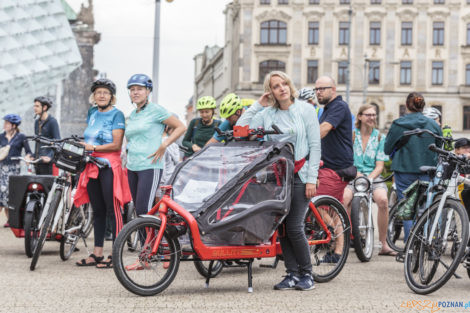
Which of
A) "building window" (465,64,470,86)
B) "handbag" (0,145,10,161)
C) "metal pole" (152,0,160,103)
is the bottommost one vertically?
"handbag" (0,145,10,161)

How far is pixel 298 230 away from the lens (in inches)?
284

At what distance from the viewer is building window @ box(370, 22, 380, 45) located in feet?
238

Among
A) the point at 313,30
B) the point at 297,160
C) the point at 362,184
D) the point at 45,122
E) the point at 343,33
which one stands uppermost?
the point at 313,30

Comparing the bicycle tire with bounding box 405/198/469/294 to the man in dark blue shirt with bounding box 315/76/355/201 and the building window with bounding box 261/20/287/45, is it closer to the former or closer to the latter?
the man in dark blue shirt with bounding box 315/76/355/201

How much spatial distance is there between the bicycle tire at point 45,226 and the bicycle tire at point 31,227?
596 mm

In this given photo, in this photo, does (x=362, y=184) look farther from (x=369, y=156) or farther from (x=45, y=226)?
(x=45, y=226)

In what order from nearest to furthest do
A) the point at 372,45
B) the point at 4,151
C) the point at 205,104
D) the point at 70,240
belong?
the point at 70,240, the point at 205,104, the point at 4,151, the point at 372,45

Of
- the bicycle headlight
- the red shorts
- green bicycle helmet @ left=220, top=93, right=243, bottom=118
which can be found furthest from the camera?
the bicycle headlight

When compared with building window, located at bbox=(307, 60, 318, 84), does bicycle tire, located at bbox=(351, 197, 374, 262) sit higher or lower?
lower

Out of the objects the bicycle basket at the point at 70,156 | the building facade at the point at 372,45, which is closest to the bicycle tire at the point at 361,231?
the bicycle basket at the point at 70,156

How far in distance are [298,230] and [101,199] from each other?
2.58m

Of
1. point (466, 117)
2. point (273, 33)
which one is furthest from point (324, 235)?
point (466, 117)

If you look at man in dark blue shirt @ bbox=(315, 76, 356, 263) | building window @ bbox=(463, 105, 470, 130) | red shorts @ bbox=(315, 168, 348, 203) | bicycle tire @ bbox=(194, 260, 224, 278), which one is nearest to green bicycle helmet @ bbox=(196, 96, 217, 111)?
man in dark blue shirt @ bbox=(315, 76, 356, 263)

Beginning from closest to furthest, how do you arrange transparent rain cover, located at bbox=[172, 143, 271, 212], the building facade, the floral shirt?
transparent rain cover, located at bbox=[172, 143, 271, 212] → the floral shirt → the building facade
